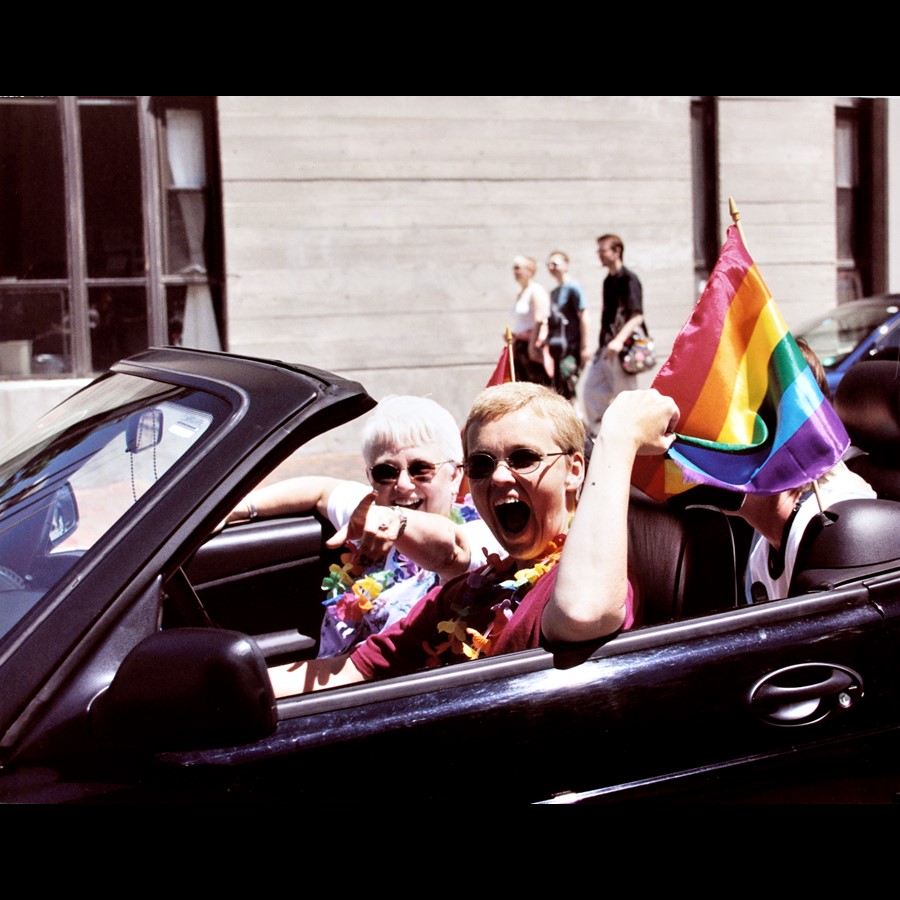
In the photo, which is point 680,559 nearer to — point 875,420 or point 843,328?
point 875,420

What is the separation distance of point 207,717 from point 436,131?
9782 millimetres

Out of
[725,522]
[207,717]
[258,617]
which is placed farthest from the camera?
[258,617]

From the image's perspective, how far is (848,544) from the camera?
2.29 m

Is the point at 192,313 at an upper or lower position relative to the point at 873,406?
upper

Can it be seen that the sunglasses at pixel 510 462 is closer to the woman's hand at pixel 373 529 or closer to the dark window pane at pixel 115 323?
the woman's hand at pixel 373 529

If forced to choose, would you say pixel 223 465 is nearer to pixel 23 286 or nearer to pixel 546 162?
pixel 23 286

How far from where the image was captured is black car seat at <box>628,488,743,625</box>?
252cm

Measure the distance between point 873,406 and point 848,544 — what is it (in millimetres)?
855

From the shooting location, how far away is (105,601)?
177cm

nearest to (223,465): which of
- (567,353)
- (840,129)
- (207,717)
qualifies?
(207,717)

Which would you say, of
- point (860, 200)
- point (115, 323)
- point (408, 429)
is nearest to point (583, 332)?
point (115, 323)

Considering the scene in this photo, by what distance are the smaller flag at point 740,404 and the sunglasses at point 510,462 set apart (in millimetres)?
227

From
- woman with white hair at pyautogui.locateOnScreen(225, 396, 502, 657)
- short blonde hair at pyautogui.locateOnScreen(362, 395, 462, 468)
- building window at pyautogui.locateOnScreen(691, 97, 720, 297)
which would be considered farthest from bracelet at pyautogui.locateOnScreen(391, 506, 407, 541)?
building window at pyautogui.locateOnScreen(691, 97, 720, 297)

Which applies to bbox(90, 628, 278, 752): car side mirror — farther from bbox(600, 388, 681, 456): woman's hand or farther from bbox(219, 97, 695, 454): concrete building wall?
bbox(219, 97, 695, 454): concrete building wall
